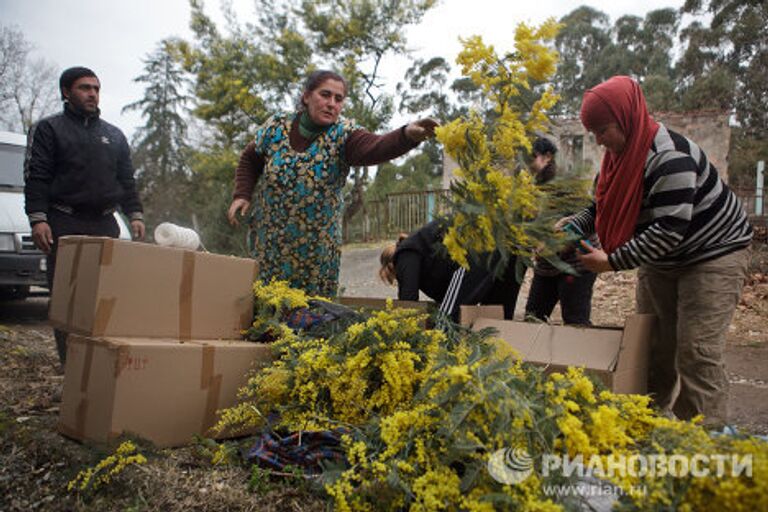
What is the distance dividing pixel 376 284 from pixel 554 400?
815cm

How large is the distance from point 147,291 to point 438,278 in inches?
61.8

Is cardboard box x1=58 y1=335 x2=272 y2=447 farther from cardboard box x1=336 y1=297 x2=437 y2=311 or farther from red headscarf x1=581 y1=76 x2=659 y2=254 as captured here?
red headscarf x1=581 y1=76 x2=659 y2=254

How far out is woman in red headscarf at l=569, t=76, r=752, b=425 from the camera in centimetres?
216

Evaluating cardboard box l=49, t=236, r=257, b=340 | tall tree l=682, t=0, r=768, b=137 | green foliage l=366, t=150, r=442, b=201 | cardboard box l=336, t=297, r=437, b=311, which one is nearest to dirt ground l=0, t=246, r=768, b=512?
cardboard box l=49, t=236, r=257, b=340

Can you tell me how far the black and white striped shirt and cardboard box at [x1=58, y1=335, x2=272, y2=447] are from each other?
1635mm

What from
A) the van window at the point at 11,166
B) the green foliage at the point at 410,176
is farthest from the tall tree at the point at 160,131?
the van window at the point at 11,166

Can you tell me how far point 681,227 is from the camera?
83.7 inches

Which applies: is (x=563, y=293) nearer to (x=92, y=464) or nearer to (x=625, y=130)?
(x=625, y=130)

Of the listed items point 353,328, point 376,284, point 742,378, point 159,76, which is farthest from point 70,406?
point 159,76

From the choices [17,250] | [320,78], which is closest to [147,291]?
[320,78]

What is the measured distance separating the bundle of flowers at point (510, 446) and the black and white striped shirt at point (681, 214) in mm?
722

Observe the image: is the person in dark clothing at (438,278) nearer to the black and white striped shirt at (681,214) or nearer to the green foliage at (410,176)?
the black and white striped shirt at (681,214)

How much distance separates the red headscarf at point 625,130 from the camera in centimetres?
220

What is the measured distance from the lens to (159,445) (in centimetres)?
205
